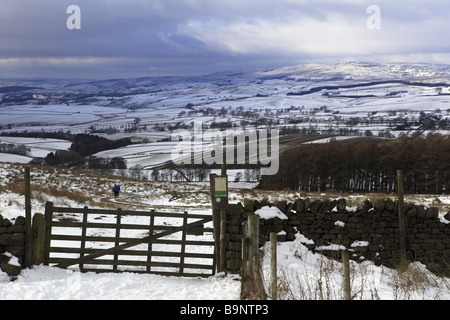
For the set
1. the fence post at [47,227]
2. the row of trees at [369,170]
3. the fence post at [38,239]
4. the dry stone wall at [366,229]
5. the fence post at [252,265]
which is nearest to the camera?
the fence post at [252,265]

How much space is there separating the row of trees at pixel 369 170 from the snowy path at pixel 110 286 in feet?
145

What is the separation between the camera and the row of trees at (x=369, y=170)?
55.8 meters

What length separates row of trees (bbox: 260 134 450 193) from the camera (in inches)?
2196

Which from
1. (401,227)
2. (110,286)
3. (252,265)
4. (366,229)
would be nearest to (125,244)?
(110,286)

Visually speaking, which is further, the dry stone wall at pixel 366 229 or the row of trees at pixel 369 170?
the row of trees at pixel 369 170

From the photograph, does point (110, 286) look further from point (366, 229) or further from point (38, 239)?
point (366, 229)

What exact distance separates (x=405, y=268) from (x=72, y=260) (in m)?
8.44

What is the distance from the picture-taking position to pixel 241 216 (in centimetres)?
1152

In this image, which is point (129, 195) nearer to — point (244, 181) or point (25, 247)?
point (25, 247)

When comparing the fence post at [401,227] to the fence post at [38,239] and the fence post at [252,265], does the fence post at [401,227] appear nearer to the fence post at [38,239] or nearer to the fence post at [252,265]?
the fence post at [252,265]

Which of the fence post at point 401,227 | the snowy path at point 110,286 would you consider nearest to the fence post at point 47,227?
the snowy path at point 110,286

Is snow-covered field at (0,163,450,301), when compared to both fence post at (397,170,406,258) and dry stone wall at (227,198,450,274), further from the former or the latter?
fence post at (397,170,406,258)

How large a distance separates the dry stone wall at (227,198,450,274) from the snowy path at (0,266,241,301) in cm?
255

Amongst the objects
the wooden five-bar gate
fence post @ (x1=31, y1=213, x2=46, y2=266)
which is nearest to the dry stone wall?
the wooden five-bar gate
